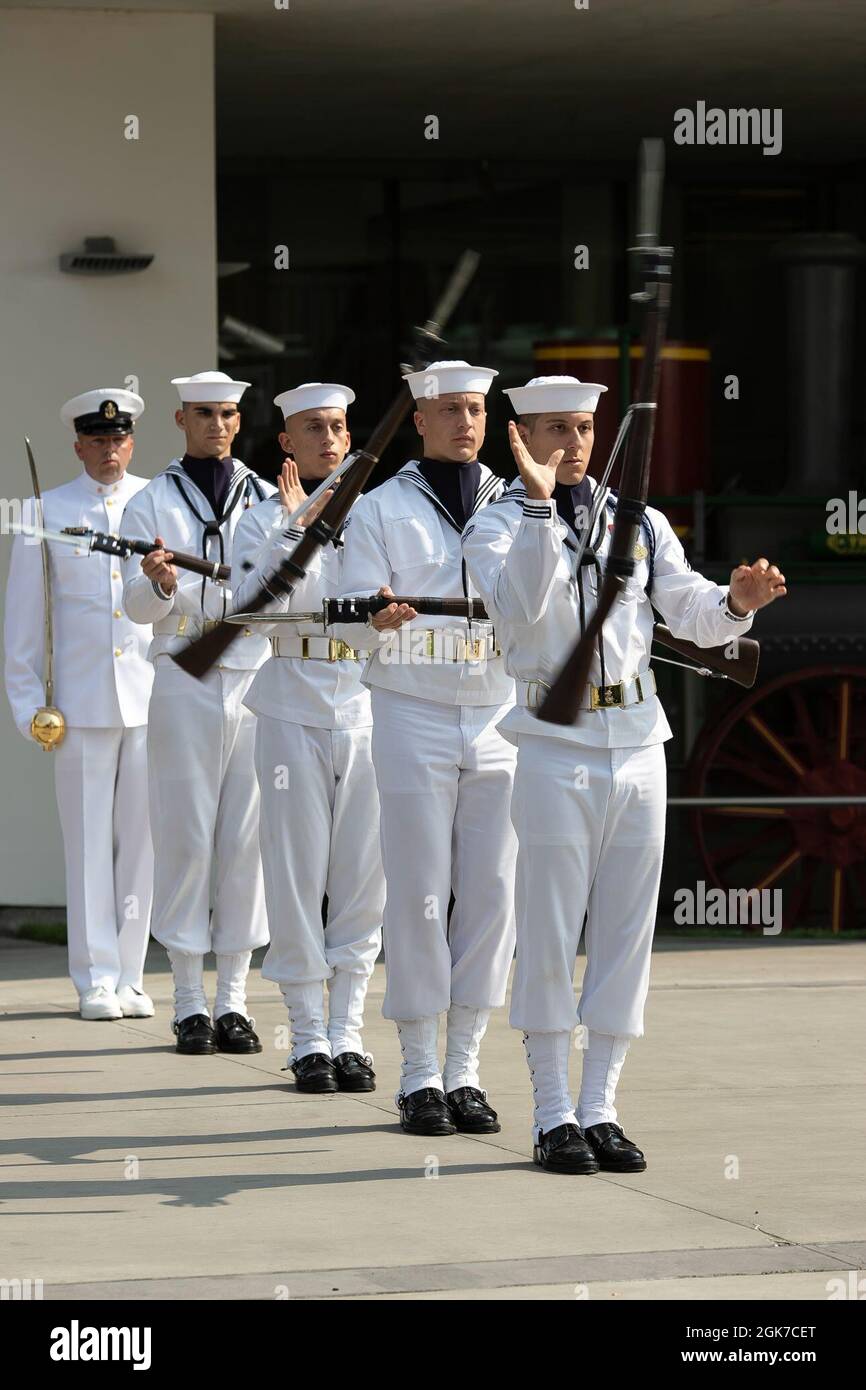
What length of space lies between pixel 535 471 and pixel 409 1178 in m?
1.66

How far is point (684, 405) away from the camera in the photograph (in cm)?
1011

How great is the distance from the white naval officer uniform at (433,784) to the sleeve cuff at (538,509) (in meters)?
0.71

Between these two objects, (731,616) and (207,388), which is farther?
(207,388)

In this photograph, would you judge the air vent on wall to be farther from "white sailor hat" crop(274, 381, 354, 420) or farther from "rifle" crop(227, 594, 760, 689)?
"rifle" crop(227, 594, 760, 689)

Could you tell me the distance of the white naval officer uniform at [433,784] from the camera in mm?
5633

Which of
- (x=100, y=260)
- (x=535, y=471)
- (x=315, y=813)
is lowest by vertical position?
(x=315, y=813)

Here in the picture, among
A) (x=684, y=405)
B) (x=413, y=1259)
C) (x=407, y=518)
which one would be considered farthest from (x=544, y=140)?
(x=413, y=1259)

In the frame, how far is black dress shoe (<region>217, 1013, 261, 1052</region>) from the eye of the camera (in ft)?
22.3

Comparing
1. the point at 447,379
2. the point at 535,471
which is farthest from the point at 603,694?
the point at 447,379

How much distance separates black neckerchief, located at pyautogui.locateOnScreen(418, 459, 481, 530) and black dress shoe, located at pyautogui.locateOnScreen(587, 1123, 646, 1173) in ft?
5.12

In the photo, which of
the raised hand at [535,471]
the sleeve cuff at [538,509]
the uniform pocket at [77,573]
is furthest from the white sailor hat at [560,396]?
the uniform pocket at [77,573]

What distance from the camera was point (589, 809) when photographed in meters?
5.18

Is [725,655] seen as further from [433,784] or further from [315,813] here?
[315,813]

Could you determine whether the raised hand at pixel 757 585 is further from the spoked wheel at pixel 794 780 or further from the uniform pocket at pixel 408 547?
the spoked wheel at pixel 794 780
